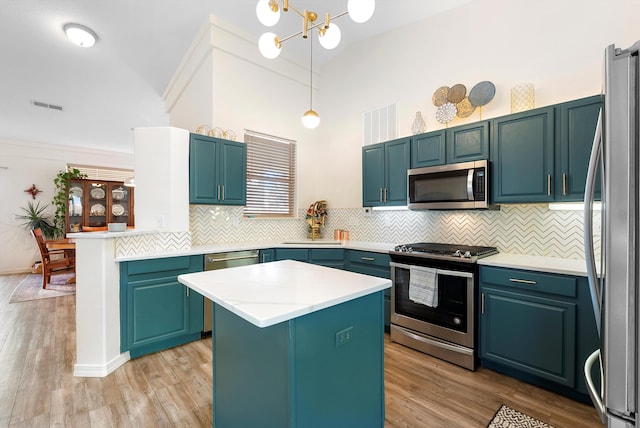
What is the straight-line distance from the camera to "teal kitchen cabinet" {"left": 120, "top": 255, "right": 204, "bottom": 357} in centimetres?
253

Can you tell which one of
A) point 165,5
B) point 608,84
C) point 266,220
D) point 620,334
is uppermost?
point 165,5

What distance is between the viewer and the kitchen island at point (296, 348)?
1157 mm

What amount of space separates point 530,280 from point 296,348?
1.90 meters

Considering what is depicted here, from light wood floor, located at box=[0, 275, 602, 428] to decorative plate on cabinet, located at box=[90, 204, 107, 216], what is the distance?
433 centimetres

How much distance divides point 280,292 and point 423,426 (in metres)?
1.31

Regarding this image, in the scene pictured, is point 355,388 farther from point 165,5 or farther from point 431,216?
point 165,5

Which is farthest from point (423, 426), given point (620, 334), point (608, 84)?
point (608, 84)

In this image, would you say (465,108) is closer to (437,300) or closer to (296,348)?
(437,300)

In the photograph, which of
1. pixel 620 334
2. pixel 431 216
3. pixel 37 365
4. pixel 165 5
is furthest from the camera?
pixel 431 216

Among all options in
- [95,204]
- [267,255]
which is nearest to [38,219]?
[95,204]

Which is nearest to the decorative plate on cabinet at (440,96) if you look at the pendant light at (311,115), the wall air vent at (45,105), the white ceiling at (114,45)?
the white ceiling at (114,45)

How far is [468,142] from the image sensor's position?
2693 mm

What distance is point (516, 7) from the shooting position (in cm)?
270

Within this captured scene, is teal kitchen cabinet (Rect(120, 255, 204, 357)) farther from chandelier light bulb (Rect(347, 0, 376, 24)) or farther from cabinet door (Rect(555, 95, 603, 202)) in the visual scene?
cabinet door (Rect(555, 95, 603, 202))
